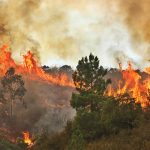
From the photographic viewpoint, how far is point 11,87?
10288 cm

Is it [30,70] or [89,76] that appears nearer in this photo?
[89,76]

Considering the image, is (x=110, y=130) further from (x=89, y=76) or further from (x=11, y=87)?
(x=11, y=87)

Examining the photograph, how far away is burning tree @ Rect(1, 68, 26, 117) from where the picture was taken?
101312 millimetres

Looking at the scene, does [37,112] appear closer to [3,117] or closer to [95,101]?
[3,117]

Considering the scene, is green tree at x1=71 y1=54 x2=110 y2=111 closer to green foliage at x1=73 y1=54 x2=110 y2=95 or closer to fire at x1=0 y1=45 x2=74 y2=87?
green foliage at x1=73 y1=54 x2=110 y2=95

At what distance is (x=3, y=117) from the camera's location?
100125 millimetres

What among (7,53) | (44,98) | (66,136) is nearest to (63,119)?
(44,98)

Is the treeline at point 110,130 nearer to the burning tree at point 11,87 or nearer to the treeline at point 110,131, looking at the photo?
the treeline at point 110,131

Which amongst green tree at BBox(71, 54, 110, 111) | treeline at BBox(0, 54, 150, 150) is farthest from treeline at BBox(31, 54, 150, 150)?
green tree at BBox(71, 54, 110, 111)

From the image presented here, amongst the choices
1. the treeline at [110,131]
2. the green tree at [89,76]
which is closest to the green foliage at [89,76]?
the green tree at [89,76]

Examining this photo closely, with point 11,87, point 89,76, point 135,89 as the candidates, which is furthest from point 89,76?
point 11,87

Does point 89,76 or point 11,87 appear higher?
point 11,87

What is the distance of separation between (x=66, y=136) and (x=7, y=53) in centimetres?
12087

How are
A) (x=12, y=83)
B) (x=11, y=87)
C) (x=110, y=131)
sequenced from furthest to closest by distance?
(x=12, y=83)
(x=11, y=87)
(x=110, y=131)
